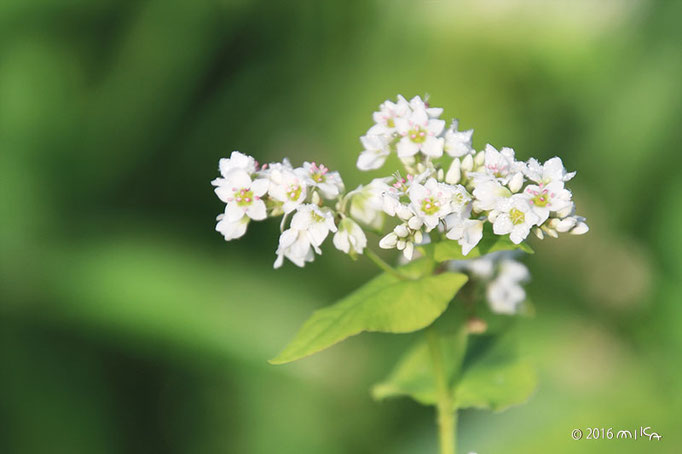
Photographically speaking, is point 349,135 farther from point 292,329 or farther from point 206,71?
point 292,329

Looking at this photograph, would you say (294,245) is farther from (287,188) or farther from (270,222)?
(270,222)

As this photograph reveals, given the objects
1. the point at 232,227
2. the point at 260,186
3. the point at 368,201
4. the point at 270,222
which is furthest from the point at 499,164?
the point at 270,222

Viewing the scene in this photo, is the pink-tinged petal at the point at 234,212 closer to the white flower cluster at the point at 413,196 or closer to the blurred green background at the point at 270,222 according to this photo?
the white flower cluster at the point at 413,196

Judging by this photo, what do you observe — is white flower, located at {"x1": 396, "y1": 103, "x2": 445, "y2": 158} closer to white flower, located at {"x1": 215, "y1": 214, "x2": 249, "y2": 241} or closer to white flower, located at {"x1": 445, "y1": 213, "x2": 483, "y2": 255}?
white flower, located at {"x1": 445, "y1": 213, "x2": 483, "y2": 255}
